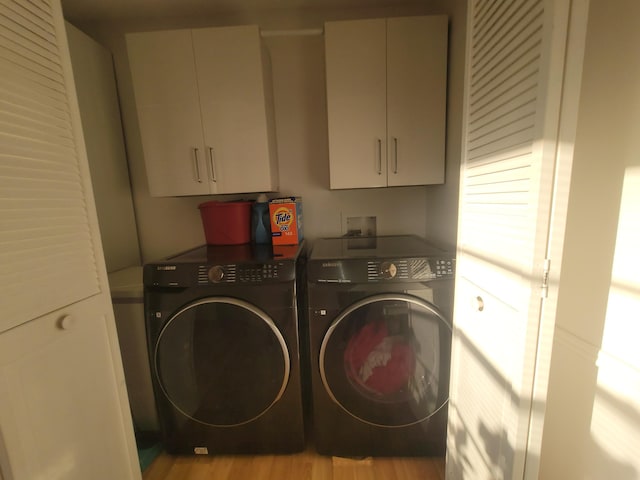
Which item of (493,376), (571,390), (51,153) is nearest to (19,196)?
(51,153)

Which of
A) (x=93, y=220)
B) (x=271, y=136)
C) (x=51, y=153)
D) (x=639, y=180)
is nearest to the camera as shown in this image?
(x=639, y=180)

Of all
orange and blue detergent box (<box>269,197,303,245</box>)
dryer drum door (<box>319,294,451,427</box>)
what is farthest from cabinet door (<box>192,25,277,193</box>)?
dryer drum door (<box>319,294,451,427</box>)

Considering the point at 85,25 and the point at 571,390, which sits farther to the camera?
the point at 85,25

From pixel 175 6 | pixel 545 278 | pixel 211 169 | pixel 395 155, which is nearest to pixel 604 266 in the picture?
pixel 545 278

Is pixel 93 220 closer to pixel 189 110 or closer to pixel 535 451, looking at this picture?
pixel 189 110

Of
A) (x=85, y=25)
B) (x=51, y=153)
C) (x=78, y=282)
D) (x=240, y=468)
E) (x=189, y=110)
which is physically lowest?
(x=240, y=468)

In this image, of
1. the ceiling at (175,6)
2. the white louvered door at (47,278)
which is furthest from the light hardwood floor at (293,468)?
the ceiling at (175,6)

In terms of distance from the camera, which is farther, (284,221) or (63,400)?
(284,221)

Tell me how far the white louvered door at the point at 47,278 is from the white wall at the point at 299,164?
991 millimetres

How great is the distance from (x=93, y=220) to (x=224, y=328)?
0.64 metres

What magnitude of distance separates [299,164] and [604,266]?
1500mm

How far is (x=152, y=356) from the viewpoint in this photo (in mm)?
1207

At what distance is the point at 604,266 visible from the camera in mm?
684

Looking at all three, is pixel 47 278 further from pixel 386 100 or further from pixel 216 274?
pixel 386 100
